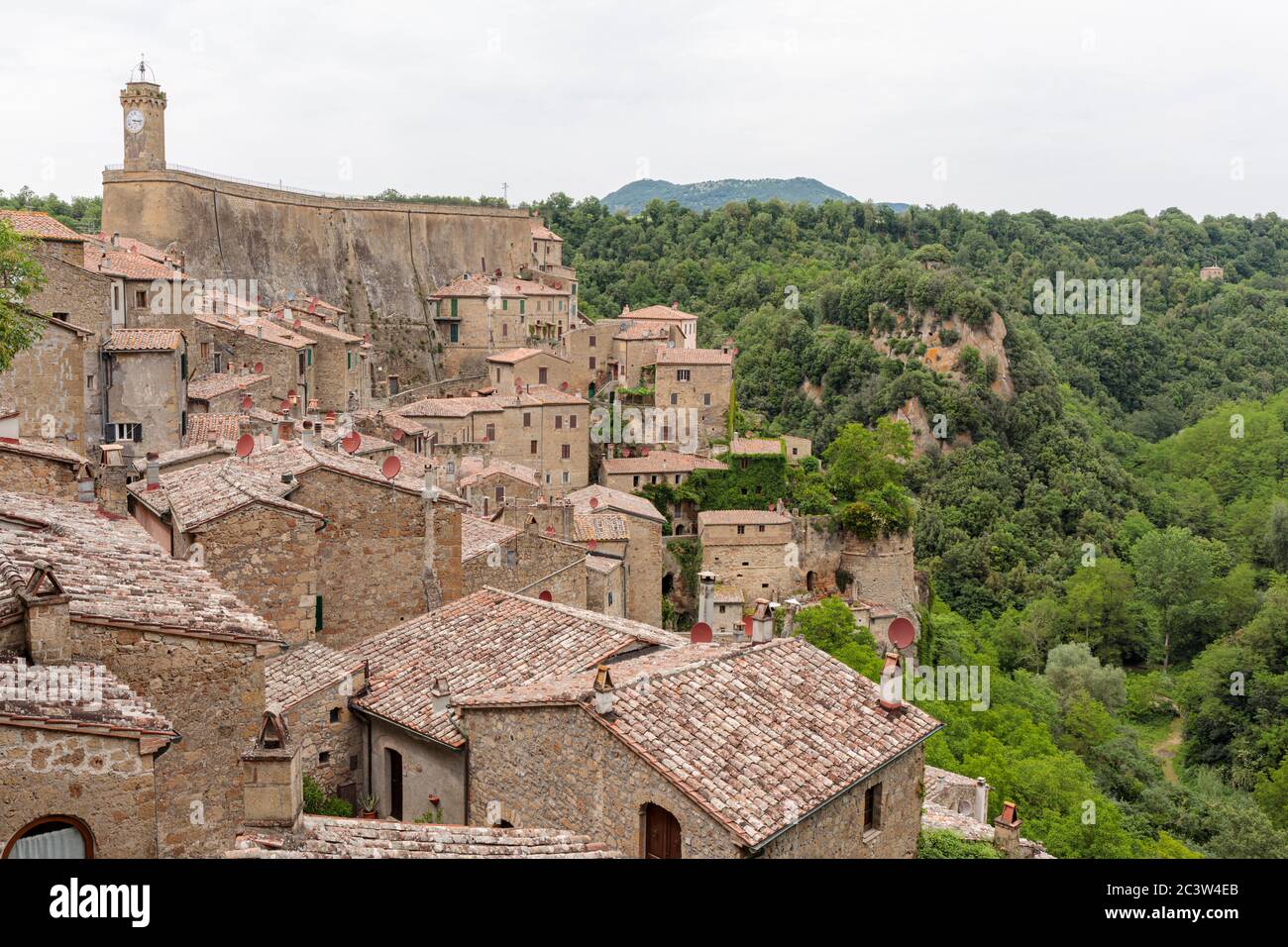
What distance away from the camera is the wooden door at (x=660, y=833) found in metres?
11.3

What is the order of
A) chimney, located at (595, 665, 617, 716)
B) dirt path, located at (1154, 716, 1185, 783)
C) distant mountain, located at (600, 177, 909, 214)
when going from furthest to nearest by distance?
distant mountain, located at (600, 177, 909, 214), dirt path, located at (1154, 716, 1185, 783), chimney, located at (595, 665, 617, 716)

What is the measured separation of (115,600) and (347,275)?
62.1 m

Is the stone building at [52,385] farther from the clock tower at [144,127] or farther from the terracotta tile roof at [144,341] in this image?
the clock tower at [144,127]

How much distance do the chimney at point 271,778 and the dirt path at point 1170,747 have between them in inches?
1823

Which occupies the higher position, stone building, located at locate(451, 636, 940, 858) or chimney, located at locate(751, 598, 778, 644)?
chimney, located at locate(751, 598, 778, 644)

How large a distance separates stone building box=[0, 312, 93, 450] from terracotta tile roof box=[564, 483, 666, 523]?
58.0 feet

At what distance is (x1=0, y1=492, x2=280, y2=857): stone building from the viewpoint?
880 cm

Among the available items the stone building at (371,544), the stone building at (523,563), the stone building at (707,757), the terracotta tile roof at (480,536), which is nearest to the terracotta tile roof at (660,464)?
the terracotta tile roof at (480,536)

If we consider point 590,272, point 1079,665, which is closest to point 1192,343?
point 590,272

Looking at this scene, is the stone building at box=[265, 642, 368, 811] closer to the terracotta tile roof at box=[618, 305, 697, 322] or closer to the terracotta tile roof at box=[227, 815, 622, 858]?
the terracotta tile roof at box=[227, 815, 622, 858]

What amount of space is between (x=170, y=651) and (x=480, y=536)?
Result: 13.2m

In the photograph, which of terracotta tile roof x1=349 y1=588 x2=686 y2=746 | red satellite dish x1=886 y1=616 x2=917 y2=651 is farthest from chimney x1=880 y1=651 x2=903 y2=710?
terracotta tile roof x1=349 y1=588 x2=686 y2=746

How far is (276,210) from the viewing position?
67188mm
